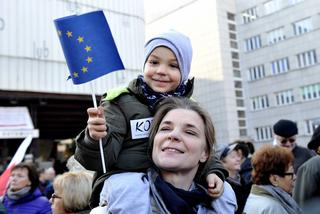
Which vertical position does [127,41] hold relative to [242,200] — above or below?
above

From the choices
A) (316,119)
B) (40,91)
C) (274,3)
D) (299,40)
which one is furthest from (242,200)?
(274,3)

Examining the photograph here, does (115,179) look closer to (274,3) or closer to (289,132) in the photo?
(289,132)

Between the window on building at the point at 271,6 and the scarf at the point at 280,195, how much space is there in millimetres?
34585

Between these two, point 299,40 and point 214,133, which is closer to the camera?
point 214,133

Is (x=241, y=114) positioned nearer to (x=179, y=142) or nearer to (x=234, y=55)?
(x=234, y=55)

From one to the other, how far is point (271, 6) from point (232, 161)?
33850 mm

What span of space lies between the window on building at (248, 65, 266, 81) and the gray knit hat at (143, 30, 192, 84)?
36.5 metres

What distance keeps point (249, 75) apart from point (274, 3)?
22.9ft

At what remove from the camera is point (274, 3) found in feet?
117

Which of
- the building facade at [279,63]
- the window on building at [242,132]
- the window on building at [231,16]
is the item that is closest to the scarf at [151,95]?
the building facade at [279,63]

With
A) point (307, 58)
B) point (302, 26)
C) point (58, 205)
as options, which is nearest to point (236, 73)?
point (307, 58)

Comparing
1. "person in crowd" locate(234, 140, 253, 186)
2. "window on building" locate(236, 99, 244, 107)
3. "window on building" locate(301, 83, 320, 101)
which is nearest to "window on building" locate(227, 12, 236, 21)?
"window on building" locate(236, 99, 244, 107)

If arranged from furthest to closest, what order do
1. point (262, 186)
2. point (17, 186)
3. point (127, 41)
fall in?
point (127, 41) < point (17, 186) < point (262, 186)

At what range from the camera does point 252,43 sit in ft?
124
